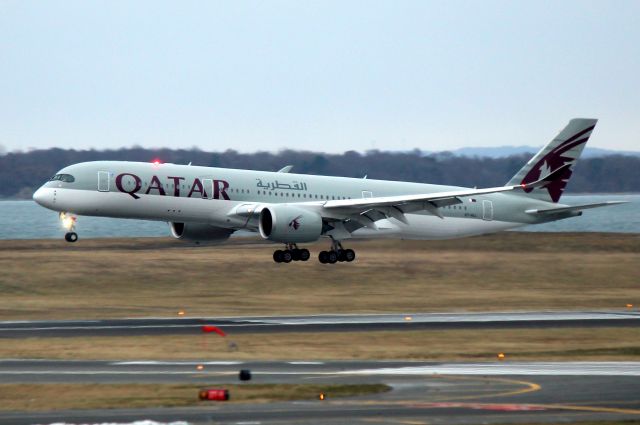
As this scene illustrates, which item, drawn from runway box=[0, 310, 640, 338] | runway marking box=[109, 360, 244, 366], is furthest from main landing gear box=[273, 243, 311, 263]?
runway marking box=[109, 360, 244, 366]

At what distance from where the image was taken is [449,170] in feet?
463

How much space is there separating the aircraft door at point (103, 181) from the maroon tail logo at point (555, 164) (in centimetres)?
2380

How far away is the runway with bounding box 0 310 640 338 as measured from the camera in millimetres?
41031

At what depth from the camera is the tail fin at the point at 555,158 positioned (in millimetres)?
61375

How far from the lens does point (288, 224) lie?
5166cm

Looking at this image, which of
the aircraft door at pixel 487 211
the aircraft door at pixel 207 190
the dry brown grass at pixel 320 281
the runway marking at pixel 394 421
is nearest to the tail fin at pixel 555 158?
the aircraft door at pixel 487 211

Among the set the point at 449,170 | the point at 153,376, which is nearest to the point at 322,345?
the point at 153,376

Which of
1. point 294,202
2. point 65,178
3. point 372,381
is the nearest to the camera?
point 372,381

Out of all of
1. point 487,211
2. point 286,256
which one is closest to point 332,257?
point 286,256

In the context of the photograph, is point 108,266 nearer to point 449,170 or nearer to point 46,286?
point 46,286

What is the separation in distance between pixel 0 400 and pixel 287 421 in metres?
7.84

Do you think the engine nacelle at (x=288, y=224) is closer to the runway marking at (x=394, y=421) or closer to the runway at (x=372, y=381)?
the runway at (x=372, y=381)

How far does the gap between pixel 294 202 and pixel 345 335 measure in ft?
53.4

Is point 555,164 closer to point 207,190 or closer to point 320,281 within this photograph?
point 320,281
